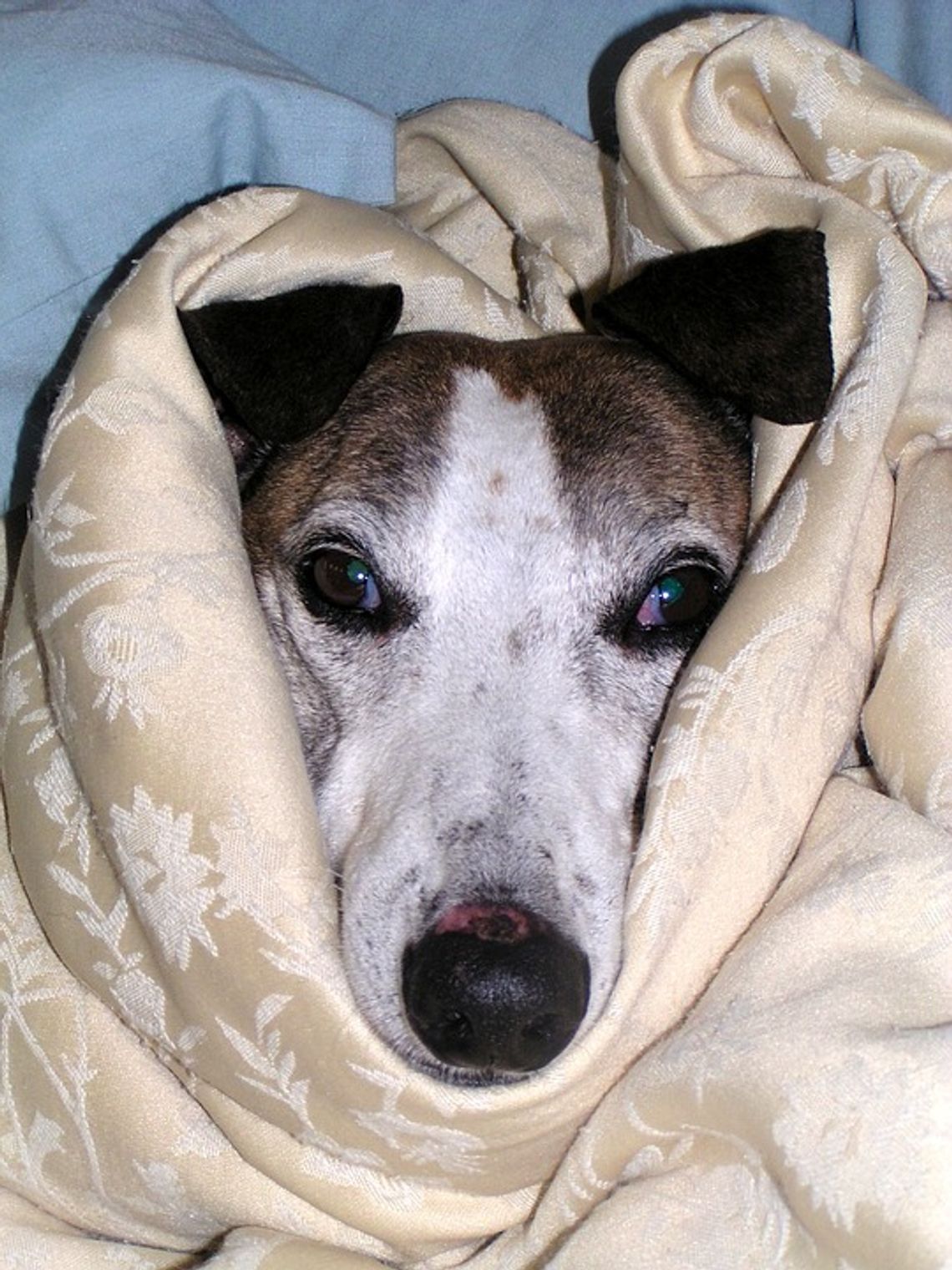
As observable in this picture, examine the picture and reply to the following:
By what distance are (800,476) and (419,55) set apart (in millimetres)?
1357

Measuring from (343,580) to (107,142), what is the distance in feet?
2.65

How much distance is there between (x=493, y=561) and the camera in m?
1.83

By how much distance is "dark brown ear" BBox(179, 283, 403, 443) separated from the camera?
1.86 m

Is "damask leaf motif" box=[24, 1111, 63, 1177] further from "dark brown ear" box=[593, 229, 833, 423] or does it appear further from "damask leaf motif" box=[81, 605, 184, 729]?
"dark brown ear" box=[593, 229, 833, 423]

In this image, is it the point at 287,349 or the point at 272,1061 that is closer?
the point at 272,1061

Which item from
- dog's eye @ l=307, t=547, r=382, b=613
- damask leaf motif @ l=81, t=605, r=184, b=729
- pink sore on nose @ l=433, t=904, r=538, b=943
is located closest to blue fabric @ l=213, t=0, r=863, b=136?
dog's eye @ l=307, t=547, r=382, b=613

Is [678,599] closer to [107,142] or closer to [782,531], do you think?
[782,531]

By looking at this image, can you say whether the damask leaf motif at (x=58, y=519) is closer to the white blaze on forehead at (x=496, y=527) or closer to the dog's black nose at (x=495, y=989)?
the white blaze on forehead at (x=496, y=527)

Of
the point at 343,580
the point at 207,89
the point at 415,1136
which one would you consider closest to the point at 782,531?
the point at 343,580

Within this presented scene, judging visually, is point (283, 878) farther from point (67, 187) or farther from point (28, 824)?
point (67, 187)

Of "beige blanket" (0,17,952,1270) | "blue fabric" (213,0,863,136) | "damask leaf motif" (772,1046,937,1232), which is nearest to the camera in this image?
"damask leaf motif" (772,1046,937,1232)

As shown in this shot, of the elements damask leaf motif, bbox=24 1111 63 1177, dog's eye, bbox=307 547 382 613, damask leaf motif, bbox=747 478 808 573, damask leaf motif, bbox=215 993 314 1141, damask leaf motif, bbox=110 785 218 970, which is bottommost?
damask leaf motif, bbox=24 1111 63 1177

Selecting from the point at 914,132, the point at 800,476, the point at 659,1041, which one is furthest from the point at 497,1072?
the point at 914,132

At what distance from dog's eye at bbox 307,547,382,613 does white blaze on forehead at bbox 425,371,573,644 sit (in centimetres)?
9
